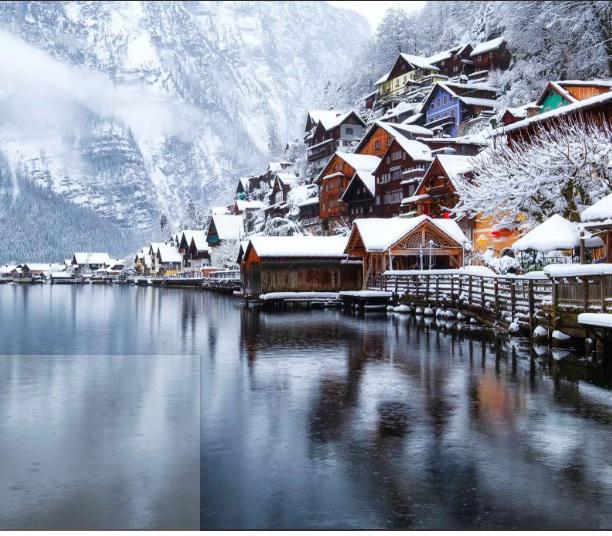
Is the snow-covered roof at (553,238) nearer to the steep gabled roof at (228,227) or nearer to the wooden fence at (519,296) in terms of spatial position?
the wooden fence at (519,296)

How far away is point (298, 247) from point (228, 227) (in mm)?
53157

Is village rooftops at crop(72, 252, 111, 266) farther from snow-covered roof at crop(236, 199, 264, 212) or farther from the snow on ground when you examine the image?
the snow on ground

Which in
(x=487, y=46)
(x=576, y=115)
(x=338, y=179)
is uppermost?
(x=487, y=46)

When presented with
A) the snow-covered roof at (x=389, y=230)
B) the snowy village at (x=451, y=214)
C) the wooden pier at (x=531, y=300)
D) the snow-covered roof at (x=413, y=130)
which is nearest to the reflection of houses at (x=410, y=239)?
the snow-covered roof at (x=389, y=230)

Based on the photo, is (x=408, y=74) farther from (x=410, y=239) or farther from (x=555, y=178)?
(x=555, y=178)

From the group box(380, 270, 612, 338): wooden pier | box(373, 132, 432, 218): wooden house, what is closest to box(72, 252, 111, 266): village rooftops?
box(373, 132, 432, 218): wooden house

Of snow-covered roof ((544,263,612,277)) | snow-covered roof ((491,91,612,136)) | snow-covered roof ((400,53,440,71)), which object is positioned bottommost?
snow-covered roof ((544,263,612,277))

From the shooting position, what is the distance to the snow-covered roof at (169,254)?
130 m

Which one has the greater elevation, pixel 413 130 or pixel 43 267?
pixel 413 130

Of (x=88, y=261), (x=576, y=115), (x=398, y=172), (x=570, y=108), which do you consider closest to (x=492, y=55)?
(x=398, y=172)

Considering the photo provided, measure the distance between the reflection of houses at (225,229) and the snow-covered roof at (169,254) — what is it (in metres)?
25.3

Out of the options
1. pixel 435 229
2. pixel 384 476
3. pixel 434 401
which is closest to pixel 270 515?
pixel 384 476

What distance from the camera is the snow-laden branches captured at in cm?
3122

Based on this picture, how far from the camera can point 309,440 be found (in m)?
10.4
